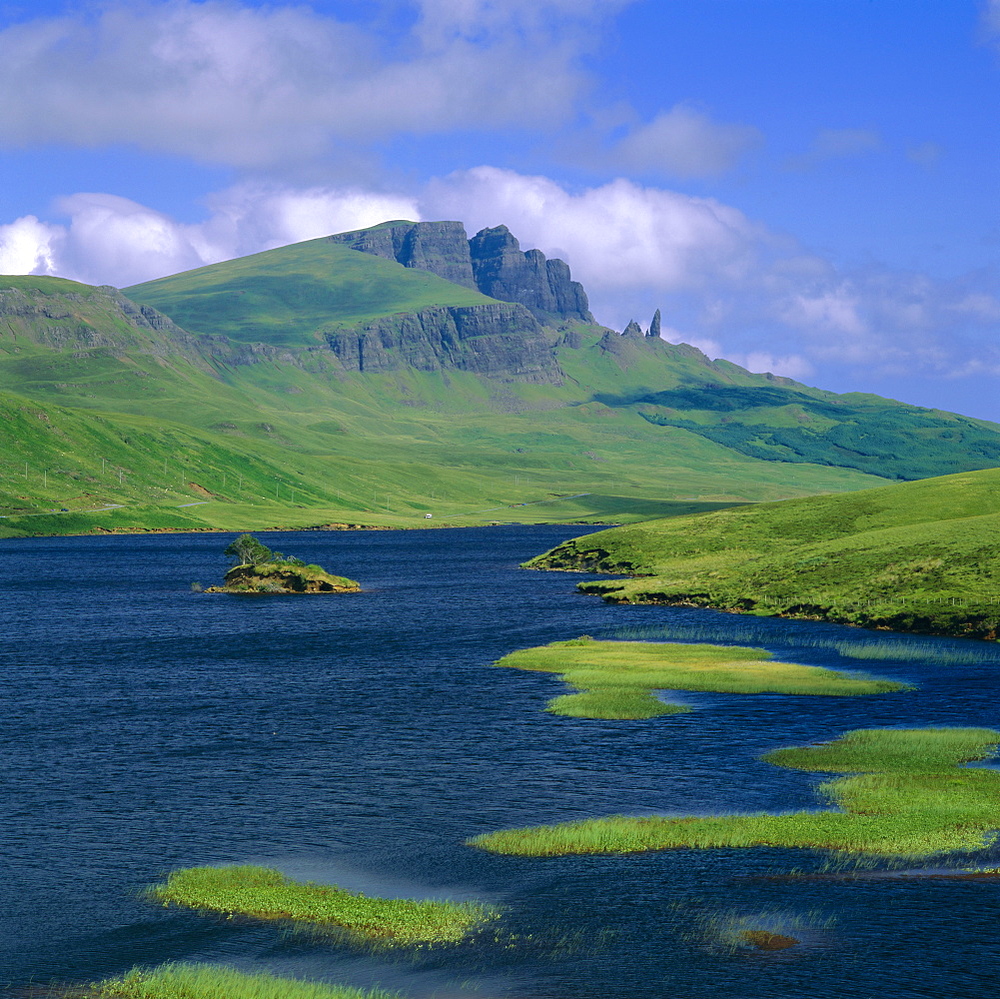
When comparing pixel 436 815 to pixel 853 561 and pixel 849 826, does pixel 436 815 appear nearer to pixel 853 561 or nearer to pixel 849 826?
pixel 849 826

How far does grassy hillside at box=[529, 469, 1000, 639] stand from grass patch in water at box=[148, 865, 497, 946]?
83.2m

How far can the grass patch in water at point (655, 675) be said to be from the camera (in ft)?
244

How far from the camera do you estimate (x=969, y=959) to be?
3322cm

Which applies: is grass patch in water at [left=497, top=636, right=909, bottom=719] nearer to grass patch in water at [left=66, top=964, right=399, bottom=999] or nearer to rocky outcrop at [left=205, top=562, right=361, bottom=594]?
grass patch in water at [left=66, top=964, right=399, bottom=999]

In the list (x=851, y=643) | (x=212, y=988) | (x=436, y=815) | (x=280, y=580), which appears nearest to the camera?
(x=212, y=988)

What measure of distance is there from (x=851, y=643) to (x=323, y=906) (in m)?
78.0

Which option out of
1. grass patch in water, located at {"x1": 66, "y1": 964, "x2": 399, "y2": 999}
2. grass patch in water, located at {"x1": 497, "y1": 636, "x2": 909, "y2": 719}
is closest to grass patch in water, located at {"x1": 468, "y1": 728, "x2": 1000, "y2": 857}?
grass patch in water, located at {"x1": 66, "y1": 964, "x2": 399, "y2": 999}

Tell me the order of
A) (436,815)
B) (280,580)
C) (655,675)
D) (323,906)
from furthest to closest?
1. (280,580)
2. (655,675)
3. (436,815)
4. (323,906)

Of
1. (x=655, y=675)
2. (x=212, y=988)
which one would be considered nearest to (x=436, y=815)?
(x=212, y=988)

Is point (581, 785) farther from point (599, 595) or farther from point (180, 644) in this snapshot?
point (599, 595)

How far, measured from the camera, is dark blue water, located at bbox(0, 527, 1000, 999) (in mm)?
33281

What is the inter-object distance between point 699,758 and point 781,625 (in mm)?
64596

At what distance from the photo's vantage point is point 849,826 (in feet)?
148

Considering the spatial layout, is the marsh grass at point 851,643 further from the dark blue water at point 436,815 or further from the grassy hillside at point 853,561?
the grassy hillside at point 853,561
